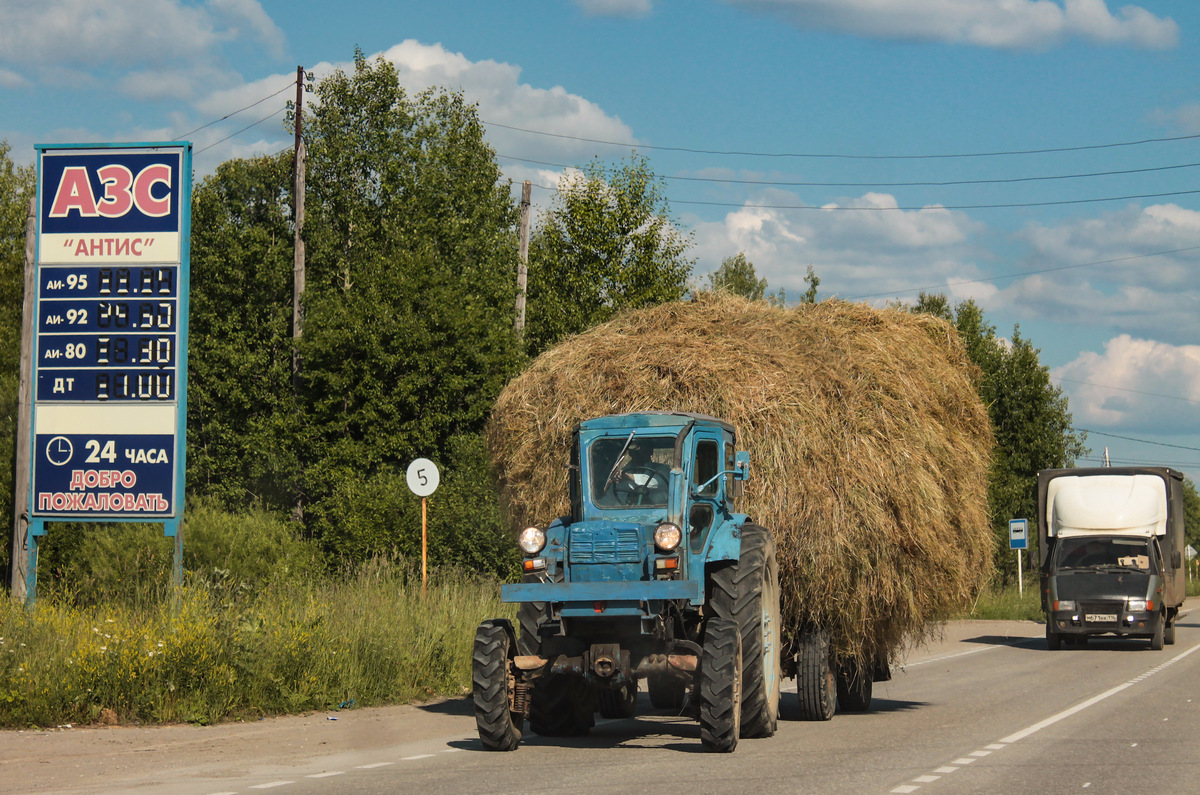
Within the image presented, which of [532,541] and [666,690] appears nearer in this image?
[532,541]

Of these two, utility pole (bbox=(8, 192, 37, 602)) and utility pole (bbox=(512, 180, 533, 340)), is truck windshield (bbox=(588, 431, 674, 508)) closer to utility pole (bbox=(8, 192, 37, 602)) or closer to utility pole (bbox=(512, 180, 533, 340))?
utility pole (bbox=(8, 192, 37, 602))

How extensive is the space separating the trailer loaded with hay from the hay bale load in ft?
0.07

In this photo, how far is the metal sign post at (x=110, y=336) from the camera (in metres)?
15.9

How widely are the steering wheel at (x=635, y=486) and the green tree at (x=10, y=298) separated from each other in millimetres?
13788

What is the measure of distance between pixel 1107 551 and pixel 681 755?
1932cm

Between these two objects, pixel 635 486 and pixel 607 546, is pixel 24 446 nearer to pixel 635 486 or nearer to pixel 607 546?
pixel 635 486

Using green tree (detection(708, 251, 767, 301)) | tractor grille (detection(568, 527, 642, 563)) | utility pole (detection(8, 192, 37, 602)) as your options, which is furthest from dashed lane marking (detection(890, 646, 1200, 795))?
green tree (detection(708, 251, 767, 301))

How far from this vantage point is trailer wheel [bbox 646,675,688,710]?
1080 centimetres

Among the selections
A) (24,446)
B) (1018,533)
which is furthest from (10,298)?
(1018,533)

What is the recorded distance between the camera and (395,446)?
3447 cm

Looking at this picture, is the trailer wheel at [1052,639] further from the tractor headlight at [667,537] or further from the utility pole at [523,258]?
the tractor headlight at [667,537]

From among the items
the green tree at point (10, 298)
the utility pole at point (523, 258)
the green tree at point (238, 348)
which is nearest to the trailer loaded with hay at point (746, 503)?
the green tree at point (10, 298)

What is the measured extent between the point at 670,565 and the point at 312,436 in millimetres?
26741

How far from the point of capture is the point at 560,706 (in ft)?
39.7
